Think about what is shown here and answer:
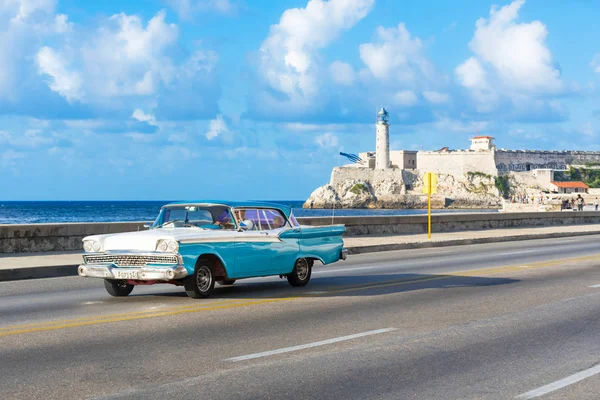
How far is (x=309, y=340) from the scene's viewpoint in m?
9.28

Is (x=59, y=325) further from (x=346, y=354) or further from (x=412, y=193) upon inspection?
(x=412, y=193)

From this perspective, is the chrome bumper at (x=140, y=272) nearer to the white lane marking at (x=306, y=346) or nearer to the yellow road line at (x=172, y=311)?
the yellow road line at (x=172, y=311)

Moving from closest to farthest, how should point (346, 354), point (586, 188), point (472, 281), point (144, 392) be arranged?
point (144, 392) → point (346, 354) → point (472, 281) → point (586, 188)

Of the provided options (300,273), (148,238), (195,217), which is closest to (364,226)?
(300,273)

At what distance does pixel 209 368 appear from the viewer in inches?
304

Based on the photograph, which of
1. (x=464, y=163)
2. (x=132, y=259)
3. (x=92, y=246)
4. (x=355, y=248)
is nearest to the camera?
(x=132, y=259)

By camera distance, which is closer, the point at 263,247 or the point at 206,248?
the point at 206,248

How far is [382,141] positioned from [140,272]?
178 m

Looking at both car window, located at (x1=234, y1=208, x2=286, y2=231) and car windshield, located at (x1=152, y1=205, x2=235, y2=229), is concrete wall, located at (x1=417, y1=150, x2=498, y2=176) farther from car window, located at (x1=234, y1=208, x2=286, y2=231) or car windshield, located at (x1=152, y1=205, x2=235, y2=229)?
car windshield, located at (x1=152, y1=205, x2=235, y2=229)

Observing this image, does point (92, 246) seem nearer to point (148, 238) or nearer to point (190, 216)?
point (148, 238)

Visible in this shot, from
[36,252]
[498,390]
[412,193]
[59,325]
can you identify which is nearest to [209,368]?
[498,390]

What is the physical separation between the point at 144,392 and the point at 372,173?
7434 inches

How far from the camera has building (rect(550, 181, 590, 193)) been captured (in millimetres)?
188125

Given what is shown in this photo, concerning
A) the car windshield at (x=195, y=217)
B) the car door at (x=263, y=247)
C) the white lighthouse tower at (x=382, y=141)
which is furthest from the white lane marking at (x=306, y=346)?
the white lighthouse tower at (x=382, y=141)
